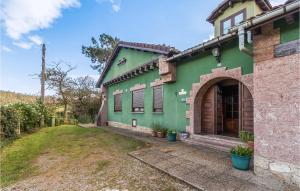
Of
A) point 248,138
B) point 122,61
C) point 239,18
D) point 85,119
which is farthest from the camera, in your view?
point 85,119

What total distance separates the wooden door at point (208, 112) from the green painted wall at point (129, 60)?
11.2 feet

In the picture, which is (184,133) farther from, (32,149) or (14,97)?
(14,97)

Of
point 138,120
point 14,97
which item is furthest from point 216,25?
point 14,97

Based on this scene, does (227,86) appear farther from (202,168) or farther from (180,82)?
(202,168)

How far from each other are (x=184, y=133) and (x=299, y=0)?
5642 millimetres

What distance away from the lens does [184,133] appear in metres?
7.70

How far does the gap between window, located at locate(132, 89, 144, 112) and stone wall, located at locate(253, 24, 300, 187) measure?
24.9 feet

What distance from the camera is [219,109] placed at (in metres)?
7.55

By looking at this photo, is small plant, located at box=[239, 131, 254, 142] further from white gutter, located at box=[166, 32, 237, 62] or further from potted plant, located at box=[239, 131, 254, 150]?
white gutter, located at box=[166, 32, 237, 62]

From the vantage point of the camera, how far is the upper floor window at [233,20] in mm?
8992

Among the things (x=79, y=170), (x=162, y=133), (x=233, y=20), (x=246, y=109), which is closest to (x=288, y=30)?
(x=246, y=109)

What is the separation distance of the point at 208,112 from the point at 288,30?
432cm

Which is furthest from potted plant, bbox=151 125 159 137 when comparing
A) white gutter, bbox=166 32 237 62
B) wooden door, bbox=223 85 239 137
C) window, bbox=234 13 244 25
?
window, bbox=234 13 244 25

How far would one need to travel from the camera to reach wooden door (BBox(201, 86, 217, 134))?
7398 mm
